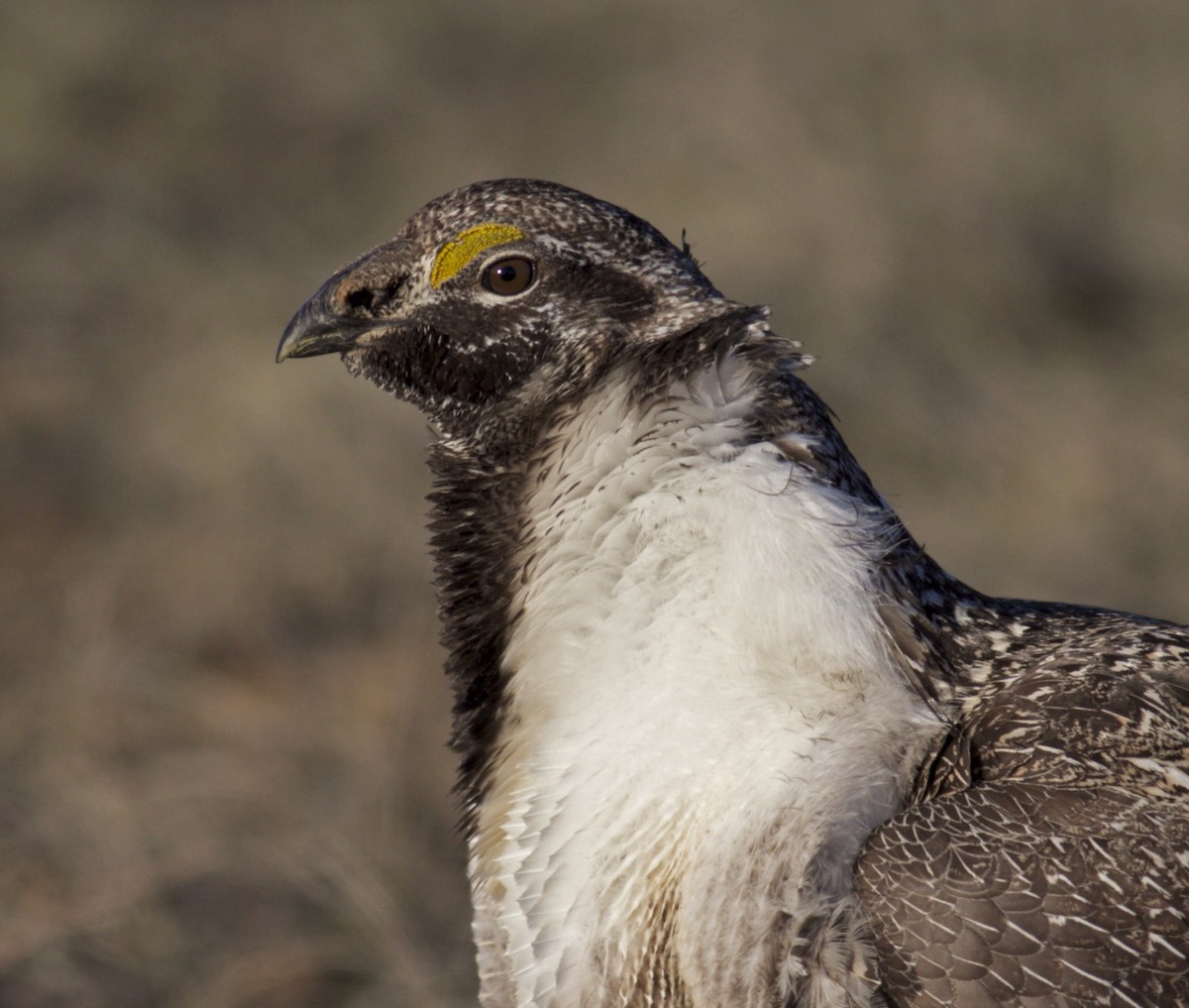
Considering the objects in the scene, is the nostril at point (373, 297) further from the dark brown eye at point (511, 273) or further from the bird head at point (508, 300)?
the dark brown eye at point (511, 273)

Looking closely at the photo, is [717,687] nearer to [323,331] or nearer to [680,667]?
[680,667]

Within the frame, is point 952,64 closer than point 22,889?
No

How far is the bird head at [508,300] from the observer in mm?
2992

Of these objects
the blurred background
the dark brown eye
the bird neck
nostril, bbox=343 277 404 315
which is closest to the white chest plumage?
the bird neck

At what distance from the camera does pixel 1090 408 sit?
998 centimetres

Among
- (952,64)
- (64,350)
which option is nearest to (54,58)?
(64,350)

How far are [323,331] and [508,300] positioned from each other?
1.33 ft

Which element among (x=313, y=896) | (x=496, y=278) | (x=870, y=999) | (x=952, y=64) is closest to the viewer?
(x=870, y=999)

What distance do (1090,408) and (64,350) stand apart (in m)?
6.17

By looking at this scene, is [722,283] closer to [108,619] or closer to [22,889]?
[108,619]

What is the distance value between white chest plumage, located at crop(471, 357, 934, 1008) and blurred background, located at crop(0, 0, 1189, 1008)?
7.23 feet

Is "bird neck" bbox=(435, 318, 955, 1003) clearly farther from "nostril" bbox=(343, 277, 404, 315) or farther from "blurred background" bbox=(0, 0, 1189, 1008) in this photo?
"blurred background" bbox=(0, 0, 1189, 1008)

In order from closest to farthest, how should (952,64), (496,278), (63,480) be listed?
(496,278) → (63,480) → (952,64)

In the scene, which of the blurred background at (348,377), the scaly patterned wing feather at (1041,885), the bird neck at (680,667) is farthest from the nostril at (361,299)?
the blurred background at (348,377)
